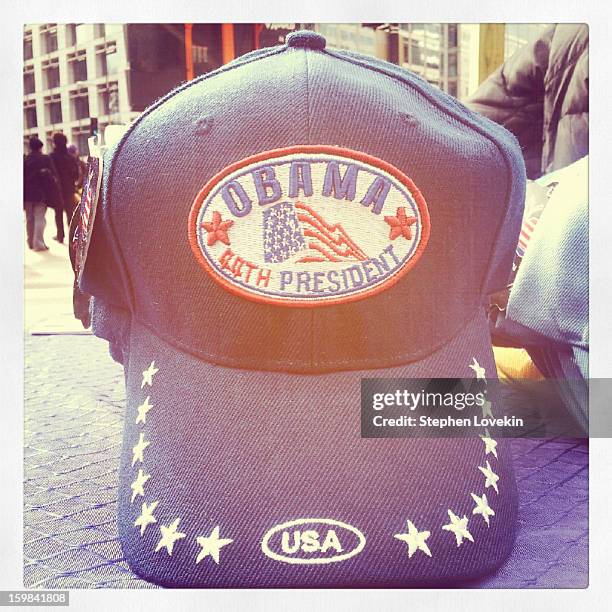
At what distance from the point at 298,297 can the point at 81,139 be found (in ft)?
1.34

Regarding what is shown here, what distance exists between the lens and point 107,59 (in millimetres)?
1168

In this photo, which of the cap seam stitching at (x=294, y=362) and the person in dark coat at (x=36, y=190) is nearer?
the cap seam stitching at (x=294, y=362)

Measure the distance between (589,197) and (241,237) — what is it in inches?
21.1

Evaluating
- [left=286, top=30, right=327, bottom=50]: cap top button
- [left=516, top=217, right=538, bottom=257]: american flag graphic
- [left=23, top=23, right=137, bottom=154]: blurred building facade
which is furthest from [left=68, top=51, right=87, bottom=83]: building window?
[left=516, top=217, right=538, bottom=257]: american flag graphic

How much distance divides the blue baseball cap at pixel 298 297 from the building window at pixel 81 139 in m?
0.13

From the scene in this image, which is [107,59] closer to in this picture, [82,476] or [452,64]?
[452,64]

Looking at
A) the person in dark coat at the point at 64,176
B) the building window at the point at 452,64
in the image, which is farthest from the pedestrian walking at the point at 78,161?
the building window at the point at 452,64

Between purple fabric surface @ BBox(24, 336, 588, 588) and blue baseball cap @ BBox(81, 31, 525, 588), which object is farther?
purple fabric surface @ BBox(24, 336, 588, 588)

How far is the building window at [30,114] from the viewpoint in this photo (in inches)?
47.1

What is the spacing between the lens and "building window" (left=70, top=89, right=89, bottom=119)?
1.15 m

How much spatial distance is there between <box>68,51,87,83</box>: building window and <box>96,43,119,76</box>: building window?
0.07ft

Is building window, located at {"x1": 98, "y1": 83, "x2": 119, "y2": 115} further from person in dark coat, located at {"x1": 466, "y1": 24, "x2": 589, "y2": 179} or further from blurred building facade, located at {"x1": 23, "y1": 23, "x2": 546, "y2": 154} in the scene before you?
person in dark coat, located at {"x1": 466, "y1": 24, "x2": 589, "y2": 179}

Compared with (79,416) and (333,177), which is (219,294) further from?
(79,416)

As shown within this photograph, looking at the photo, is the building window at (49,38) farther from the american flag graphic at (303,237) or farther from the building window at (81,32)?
the american flag graphic at (303,237)
